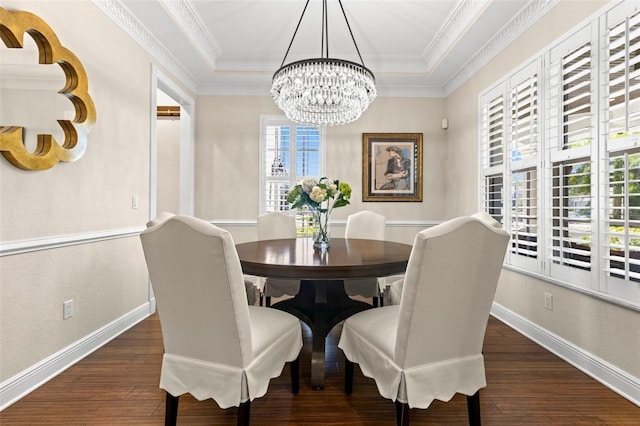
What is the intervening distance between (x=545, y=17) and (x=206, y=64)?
10.8 feet

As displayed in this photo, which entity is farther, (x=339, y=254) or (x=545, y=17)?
(x=545, y=17)

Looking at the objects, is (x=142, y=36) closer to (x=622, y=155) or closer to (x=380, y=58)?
(x=380, y=58)

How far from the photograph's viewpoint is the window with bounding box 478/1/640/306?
1893 millimetres

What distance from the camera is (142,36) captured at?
3.08m

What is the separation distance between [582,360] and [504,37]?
108 inches

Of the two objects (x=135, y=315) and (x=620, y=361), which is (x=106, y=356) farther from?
(x=620, y=361)

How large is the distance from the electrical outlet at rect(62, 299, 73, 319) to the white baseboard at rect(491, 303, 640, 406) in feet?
11.1

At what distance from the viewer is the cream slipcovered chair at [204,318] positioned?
4.24 feet

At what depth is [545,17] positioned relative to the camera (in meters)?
2.60

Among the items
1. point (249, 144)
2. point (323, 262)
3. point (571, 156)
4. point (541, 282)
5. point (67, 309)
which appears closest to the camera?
point (323, 262)

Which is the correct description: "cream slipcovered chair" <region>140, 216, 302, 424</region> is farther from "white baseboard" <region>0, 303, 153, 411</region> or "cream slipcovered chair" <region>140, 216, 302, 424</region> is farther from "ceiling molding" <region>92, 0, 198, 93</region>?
"ceiling molding" <region>92, 0, 198, 93</region>

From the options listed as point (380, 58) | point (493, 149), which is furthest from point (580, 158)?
point (380, 58)

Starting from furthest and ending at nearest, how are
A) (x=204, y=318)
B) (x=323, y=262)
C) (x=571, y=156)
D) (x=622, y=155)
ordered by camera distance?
(x=571, y=156) < (x=622, y=155) < (x=323, y=262) < (x=204, y=318)

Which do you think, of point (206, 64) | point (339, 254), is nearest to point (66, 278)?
point (339, 254)
